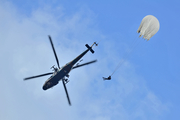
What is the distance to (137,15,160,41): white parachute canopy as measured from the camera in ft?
218

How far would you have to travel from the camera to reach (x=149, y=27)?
Answer: 66625 mm

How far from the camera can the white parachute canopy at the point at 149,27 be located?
2616 inches

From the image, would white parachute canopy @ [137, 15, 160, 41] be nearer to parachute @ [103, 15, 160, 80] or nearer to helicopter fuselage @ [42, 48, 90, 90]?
parachute @ [103, 15, 160, 80]

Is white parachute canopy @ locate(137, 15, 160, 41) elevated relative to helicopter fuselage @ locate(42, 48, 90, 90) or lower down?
elevated

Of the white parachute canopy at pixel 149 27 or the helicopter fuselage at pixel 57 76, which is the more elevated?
the white parachute canopy at pixel 149 27

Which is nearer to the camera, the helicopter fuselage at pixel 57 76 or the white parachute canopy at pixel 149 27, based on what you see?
the helicopter fuselage at pixel 57 76

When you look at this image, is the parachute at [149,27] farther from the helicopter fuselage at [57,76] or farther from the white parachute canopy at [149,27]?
the helicopter fuselage at [57,76]

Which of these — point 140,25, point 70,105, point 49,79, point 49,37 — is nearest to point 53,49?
point 49,37

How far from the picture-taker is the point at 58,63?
65.6m

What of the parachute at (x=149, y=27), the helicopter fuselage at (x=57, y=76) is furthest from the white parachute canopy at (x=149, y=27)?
the helicopter fuselage at (x=57, y=76)

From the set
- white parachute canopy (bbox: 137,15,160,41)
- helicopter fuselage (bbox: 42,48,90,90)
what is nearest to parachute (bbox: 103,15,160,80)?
white parachute canopy (bbox: 137,15,160,41)

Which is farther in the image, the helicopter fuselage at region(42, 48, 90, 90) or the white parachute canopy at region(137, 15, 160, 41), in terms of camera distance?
the white parachute canopy at region(137, 15, 160, 41)

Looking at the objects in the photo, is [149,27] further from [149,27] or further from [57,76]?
[57,76]

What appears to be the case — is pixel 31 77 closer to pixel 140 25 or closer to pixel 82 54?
pixel 82 54
